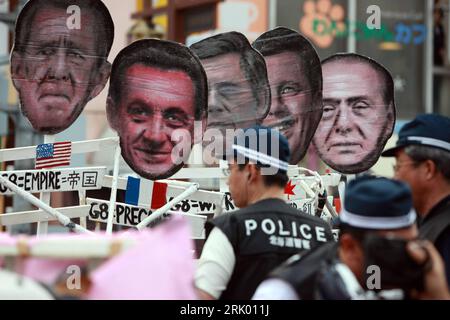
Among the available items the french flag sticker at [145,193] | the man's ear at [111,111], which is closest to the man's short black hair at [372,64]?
the french flag sticker at [145,193]

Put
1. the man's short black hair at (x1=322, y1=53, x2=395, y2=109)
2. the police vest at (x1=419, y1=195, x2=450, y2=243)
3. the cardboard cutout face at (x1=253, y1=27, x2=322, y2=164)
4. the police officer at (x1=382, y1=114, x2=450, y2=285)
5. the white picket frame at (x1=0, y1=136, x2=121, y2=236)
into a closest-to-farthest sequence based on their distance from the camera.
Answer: the police vest at (x1=419, y1=195, x2=450, y2=243) → the police officer at (x1=382, y1=114, x2=450, y2=285) → the white picket frame at (x1=0, y1=136, x2=121, y2=236) → the cardboard cutout face at (x1=253, y1=27, x2=322, y2=164) → the man's short black hair at (x1=322, y1=53, x2=395, y2=109)

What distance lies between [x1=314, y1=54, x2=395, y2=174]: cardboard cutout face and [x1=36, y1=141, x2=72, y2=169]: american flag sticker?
4.93 feet

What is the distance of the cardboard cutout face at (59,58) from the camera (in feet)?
15.4

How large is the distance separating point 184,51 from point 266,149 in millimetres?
1690

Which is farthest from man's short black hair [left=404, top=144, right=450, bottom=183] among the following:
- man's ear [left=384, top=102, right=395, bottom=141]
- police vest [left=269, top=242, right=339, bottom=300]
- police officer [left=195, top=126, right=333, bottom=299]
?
man's ear [left=384, top=102, right=395, bottom=141]

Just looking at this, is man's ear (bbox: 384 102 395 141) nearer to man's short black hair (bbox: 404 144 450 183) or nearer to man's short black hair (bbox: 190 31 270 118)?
man's short black hair (bbox: 190 31 270 118)

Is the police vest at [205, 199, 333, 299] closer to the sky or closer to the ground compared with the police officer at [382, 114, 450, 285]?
closer to the ground

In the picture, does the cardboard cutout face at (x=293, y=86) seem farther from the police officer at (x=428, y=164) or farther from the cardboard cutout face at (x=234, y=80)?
the police officer at (x=428, y=164)

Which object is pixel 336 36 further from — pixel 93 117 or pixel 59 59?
pixel 59 59

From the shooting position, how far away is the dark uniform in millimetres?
3214

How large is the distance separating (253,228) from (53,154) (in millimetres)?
2158

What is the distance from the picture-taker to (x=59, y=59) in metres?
4.75

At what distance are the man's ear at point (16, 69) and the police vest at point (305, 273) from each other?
A: 2.61 m
